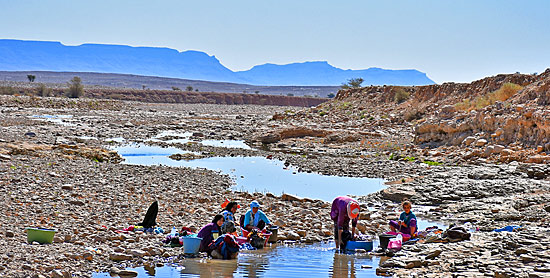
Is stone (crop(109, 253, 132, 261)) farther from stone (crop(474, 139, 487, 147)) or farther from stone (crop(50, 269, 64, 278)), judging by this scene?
stone (crop(474, 139, 487, 147))

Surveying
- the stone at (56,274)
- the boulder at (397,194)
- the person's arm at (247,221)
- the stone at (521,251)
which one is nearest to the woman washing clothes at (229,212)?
the person's arm at (247,221)

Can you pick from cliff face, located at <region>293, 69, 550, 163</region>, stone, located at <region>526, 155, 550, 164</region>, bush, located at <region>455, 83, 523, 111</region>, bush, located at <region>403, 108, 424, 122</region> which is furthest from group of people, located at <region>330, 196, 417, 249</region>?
bush, located at <region>403, 108, 424, 122</region>

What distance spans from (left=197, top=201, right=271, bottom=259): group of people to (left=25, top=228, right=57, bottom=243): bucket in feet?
7.52

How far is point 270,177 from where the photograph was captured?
21.5 metres

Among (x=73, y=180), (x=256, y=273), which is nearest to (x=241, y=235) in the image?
(x=256, y=273)

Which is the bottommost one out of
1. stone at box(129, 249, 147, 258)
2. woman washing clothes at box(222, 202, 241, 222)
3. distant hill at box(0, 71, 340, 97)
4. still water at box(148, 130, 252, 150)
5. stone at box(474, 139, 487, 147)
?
stone at box(129, 249, 147, 258)

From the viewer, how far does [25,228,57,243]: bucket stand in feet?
29.1

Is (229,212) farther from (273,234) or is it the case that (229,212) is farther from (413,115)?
(413,115)

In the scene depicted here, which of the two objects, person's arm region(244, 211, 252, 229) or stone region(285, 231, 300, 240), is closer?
person's arm region(244, 211, 252, 229)

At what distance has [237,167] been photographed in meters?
24.2

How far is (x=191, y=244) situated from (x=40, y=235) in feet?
7.36

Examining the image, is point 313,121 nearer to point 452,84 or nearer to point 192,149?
point 452,84

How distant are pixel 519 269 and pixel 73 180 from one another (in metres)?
10.9

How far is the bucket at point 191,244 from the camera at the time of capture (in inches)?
381
